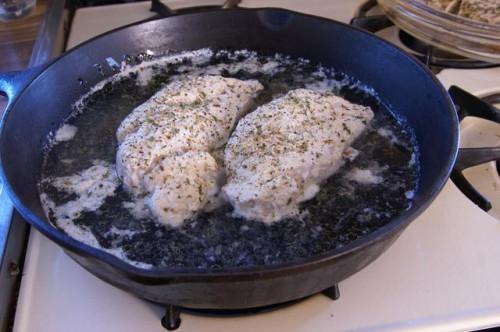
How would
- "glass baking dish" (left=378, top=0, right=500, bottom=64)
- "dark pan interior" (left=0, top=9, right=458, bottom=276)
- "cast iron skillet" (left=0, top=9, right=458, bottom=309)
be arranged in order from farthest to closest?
"glass baking dish" (left=378, top=0, right=500, bottom=64) → "dark pan interior" (left=0, top=9, right=458, bottom=276) → "cast iron skillet" (left=0, top=9, right=458, bottom=309)

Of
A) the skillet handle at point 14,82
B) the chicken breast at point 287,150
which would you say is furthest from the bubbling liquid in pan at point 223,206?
the skillet handle at point 14,82

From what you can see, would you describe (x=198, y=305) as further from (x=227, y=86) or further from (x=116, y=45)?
(x=116, y=45)

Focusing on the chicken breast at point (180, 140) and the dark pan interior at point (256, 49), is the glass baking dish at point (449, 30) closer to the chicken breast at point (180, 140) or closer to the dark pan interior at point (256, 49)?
the dark pan interior at point (256, 49)

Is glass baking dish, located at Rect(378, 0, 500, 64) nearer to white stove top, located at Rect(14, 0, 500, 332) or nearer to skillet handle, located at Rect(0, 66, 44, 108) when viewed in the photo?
white stove top, located at Rect(14, 0, 500, 332)

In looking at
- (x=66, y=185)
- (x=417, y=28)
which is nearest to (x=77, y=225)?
(x=66, y=185)

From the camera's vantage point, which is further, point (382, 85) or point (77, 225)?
point (382, 85)

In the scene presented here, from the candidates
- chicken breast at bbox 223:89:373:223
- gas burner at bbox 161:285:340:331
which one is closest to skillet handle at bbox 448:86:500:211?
chicken breast at bbox 223:89:373:223
